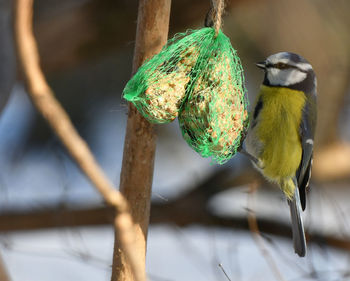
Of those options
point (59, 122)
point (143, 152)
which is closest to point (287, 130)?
point (143, 152)

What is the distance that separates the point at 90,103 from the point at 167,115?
2996 millimetres

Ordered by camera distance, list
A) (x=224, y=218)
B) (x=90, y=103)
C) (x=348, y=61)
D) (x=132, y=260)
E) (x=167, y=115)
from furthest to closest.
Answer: (x=90, y=103) < (x=348, y=61) < (x=224, y=218) < (x=167, y=115) < (x=132, y=260)

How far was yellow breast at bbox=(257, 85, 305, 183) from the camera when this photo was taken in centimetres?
238

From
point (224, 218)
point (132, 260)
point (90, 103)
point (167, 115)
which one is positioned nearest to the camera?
point (132, 260)

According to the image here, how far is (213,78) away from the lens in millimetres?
1714

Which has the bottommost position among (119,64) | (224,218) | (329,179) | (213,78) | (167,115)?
(224,218)

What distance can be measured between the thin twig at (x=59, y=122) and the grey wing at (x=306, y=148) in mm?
1616

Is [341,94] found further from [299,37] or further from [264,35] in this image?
[264,35]

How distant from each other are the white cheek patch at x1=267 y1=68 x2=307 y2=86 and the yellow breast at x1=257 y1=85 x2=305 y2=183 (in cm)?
3

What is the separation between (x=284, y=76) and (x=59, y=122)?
1717 millimetres

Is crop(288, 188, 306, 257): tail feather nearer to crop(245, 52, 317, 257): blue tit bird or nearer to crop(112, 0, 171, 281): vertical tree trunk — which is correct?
crop(245, 52, 317, 257): blue tit bird

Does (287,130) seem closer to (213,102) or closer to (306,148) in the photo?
(306,148)

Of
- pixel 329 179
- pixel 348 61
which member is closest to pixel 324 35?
pixel 348 61

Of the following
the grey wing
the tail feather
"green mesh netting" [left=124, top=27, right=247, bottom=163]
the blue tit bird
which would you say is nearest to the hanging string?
"green mesh netting" [left=124, top=27, right=247, bottom=163]
